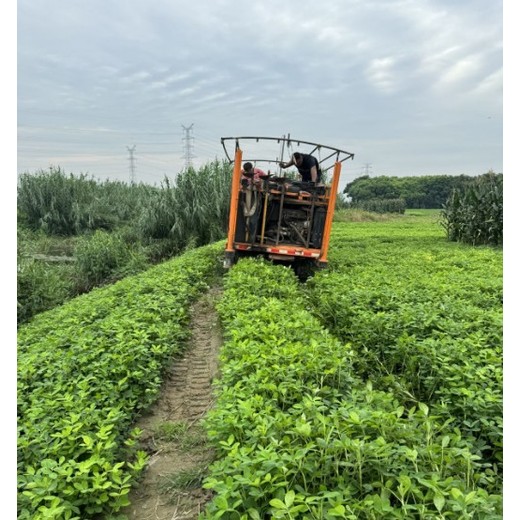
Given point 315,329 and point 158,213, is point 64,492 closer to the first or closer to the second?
point 315,329

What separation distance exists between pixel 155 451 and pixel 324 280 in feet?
16.1

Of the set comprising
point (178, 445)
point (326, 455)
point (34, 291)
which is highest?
point (34, 291)

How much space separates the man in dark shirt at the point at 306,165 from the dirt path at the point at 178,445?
19.6 feet

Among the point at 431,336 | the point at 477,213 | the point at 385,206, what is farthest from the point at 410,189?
the point at 431,336

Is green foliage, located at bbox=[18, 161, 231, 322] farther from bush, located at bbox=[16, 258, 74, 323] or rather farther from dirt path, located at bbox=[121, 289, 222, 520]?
dirt path, located at bbox=[121, 289, 222, 520]

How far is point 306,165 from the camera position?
1059 centimetres

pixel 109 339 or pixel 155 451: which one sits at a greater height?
pixel 109 339

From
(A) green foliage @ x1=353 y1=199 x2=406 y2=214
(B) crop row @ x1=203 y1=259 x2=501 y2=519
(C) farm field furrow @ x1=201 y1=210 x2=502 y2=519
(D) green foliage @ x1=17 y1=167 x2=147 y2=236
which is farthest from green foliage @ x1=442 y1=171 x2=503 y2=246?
(A) green foliage @ x1=353 y1=199 x2=406 y2=214

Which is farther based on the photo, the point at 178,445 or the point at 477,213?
the point at 477,213

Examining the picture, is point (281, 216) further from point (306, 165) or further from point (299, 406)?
point (299, 406)

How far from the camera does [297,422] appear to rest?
2.53 m

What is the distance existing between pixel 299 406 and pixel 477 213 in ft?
57.2

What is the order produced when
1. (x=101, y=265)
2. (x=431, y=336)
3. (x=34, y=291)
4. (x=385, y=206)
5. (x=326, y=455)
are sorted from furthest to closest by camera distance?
(x=385, y=206), (x=101, y=265), (x=34, y=291), (x=431, y=336), (x=326, y=455)

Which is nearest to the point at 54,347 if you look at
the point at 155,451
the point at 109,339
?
the point at 109,339
